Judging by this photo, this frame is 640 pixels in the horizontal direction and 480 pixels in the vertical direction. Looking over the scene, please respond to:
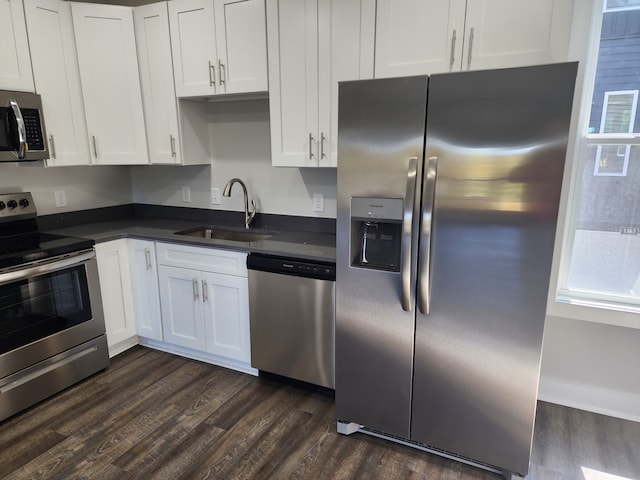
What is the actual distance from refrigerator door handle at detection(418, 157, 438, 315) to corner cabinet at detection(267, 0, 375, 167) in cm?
80

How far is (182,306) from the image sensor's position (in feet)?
9.10

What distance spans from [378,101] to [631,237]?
1576mm

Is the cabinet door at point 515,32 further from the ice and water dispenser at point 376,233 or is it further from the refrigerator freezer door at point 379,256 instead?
the ice and water dispenser at point 376,233

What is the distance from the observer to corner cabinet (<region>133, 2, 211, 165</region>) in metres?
2.70

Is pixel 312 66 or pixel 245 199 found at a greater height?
pixel 312 66

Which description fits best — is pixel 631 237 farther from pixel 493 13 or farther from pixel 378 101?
pixel 378 101

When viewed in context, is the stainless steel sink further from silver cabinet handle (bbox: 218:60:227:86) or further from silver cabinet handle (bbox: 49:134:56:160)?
silver cabinet handle (bbox: 218:60:227:86)

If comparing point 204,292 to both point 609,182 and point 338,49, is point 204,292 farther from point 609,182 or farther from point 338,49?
point 609,182

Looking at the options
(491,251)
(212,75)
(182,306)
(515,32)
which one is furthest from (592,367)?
(212,75)

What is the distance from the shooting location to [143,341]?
3.10 m

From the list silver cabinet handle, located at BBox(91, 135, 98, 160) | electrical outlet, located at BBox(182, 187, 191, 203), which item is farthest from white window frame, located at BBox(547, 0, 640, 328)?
silver cabinet handle, located at BBox(91, 135, 98, 160)

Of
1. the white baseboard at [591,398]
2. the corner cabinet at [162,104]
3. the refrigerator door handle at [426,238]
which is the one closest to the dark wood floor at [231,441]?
the white baseboard at [591,398]

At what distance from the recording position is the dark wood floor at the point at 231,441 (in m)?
1.89

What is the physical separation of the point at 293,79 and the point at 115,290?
1.86 m
